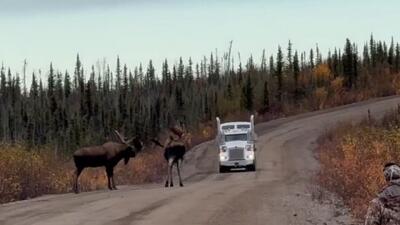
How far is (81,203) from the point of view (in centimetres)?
2253

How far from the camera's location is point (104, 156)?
3038cm

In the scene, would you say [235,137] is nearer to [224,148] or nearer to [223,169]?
[224,148]

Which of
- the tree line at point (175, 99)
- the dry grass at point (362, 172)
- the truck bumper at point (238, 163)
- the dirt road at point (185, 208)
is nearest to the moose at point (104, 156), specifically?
the dirt road at point (185, 208)

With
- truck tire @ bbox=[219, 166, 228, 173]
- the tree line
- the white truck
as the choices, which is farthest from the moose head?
the tree line

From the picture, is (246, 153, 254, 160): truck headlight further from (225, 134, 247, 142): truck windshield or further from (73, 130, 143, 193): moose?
(73, 130, 143, 193): moose

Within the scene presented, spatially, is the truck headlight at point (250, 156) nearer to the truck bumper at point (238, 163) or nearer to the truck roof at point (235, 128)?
the truck bumper at point (238, 163)

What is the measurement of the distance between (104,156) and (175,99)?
80514 mm

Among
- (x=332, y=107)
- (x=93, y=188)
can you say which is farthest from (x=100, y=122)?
(x=93, y=188)

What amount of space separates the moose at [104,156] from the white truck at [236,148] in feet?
47.4

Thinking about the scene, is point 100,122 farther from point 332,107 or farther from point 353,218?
point 353,218

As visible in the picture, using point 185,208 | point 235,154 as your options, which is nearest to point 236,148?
point 235,154

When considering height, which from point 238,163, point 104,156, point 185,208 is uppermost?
point 104,156

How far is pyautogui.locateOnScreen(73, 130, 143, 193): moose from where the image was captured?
2963cm

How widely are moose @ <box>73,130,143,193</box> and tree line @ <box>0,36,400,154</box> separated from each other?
49.6 meters
